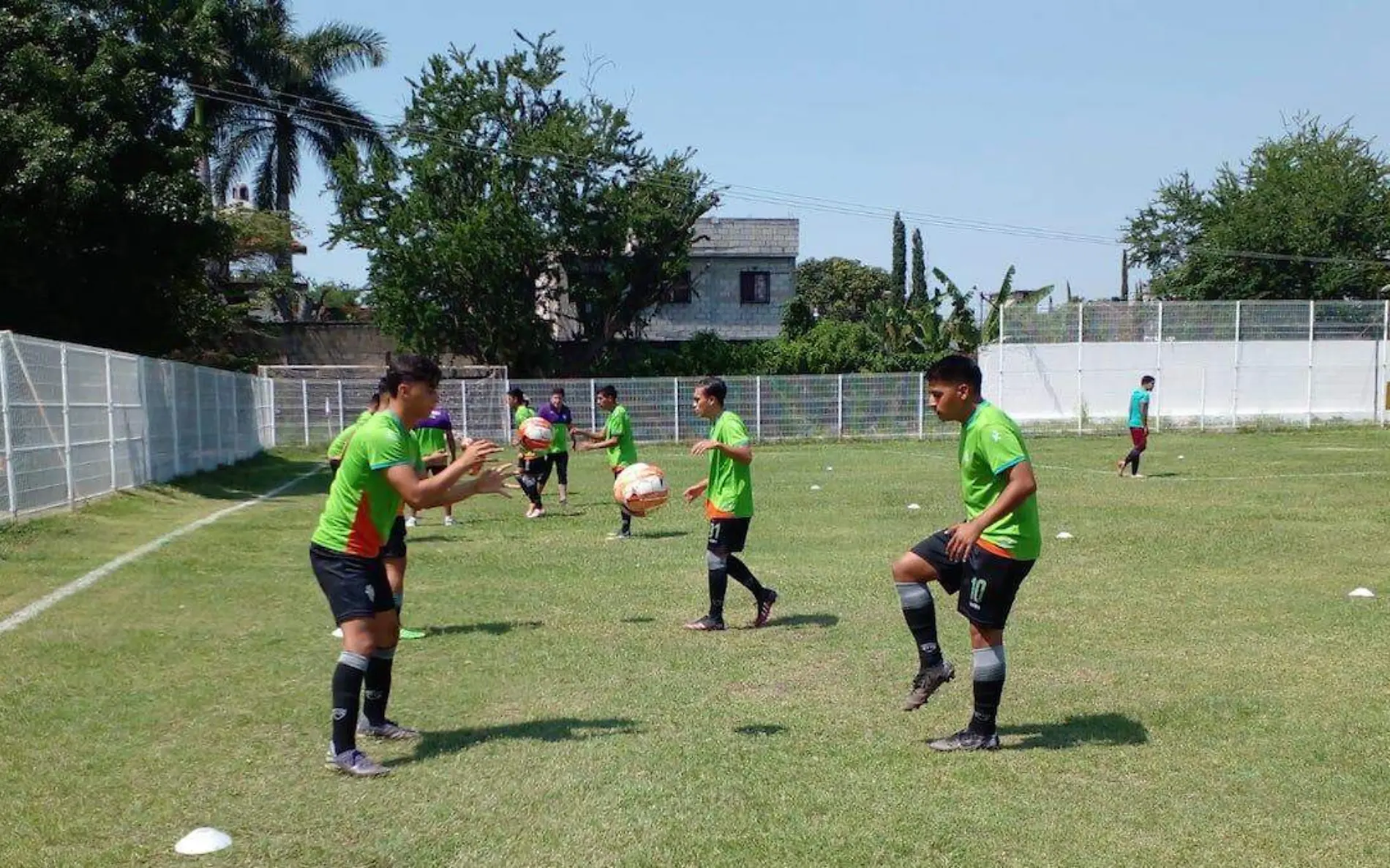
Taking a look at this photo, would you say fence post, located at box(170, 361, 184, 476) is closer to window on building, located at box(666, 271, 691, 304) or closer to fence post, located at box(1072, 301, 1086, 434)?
window on building, located at box(666, 271, 691, 304)

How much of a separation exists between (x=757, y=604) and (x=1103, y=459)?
20.1 m

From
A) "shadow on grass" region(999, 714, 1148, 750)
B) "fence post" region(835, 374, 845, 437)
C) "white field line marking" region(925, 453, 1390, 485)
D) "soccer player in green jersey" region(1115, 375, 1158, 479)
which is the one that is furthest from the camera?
"fence post" region(835, 374, 845, 437)

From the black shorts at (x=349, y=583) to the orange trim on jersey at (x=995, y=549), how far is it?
302 cm

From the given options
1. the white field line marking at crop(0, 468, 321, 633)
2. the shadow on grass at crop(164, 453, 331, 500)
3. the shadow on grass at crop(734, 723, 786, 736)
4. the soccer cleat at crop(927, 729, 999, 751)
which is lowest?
the shadow on grass at crop(164, 453, 331, 500)

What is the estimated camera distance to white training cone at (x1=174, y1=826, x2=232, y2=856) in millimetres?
4539

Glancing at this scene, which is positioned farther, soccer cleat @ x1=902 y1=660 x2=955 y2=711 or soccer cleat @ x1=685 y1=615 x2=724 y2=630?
soccer cleat @ x1=685 y1=615 x2=724 y2=630

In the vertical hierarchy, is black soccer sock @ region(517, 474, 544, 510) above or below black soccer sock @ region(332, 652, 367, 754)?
below

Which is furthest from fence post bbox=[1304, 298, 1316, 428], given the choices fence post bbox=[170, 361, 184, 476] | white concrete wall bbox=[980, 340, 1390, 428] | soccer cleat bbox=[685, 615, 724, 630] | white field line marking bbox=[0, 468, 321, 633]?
soccer cleat bbox=[685, 615, 724, 630]

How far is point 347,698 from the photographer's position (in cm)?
561

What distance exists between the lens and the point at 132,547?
13523mm

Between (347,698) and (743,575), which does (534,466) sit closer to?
(743,575)

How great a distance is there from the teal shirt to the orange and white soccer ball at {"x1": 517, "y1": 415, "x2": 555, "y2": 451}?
11.2 meters

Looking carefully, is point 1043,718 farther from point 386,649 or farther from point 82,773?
point 82,773

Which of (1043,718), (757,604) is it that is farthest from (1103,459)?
(1043,718)
